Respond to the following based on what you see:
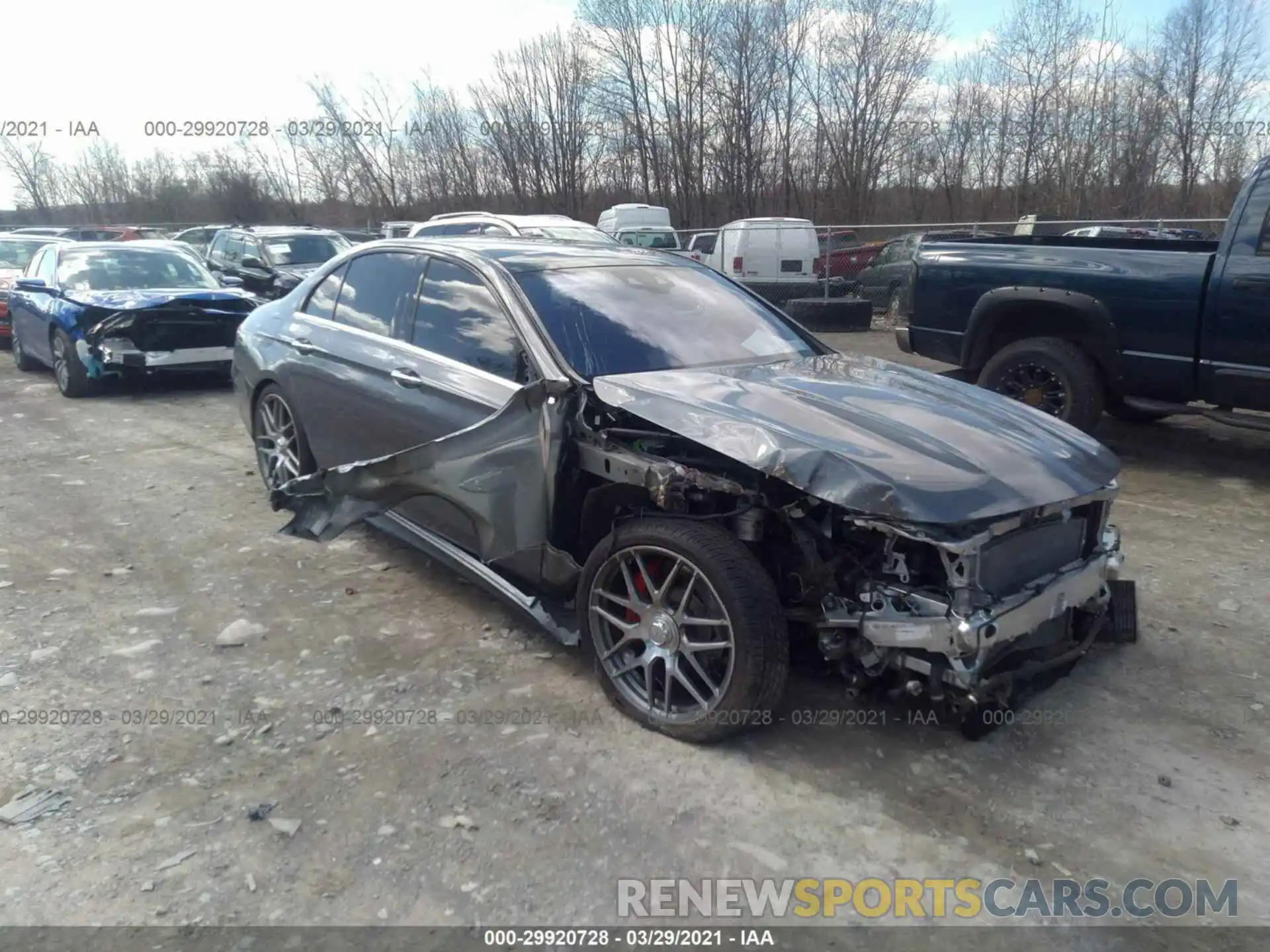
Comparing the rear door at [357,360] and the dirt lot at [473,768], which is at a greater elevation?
the rear door at [357,360]

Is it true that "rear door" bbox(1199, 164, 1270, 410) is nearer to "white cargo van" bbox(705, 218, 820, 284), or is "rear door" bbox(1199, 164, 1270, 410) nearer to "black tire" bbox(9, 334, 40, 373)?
"white cargo van" bbox(705, 218, 820, 284)

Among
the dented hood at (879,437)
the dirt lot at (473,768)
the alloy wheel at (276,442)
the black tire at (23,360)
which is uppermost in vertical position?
the dented hood at (879,437)

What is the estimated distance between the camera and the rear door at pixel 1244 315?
6.12 m

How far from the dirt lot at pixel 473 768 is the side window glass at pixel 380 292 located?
1.33 metres

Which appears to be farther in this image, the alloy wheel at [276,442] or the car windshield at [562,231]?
the car windshield at [562,231]

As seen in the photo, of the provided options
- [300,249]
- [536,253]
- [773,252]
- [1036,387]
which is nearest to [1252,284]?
[1036,387]

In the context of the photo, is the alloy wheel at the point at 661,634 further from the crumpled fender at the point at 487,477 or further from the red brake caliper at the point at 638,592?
the crumpled fender at the point at 487,477

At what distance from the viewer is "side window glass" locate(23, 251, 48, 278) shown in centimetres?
1088

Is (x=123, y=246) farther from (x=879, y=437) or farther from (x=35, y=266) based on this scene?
(x=879, y=437)

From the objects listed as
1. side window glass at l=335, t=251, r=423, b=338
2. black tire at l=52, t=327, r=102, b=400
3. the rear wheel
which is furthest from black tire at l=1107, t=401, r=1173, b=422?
black tire at l=52, t=327, r=102, b=400

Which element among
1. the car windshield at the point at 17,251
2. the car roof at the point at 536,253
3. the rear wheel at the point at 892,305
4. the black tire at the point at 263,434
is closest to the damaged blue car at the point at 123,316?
the black tire at the point at 263,434

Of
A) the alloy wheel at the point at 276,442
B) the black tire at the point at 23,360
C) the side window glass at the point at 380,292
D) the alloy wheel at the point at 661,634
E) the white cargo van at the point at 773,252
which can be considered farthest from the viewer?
the white cargo van at the point at 773,252

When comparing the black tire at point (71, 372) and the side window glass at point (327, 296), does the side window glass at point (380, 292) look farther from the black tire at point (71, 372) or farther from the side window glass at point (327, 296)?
the black tire at point (71, 372)

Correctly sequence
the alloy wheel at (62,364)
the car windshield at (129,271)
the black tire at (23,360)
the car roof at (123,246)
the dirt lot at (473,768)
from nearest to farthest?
1. the dirt lot at (473,768)
2. the alloy wheel at (62,364)
3. the car windshield at (129,271)
4. the car roof at (123,246)
5. the black tire at (23,360)
